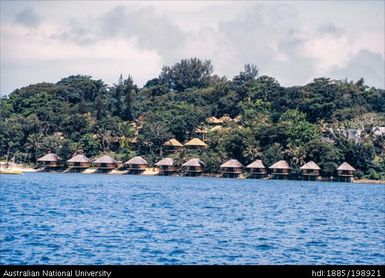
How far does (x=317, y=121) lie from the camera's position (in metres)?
110

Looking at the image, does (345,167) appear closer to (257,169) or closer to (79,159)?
(257,169)

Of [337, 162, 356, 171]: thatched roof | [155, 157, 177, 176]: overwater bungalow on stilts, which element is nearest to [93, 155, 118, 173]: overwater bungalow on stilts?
[155, 157, 177, 176]: overwater bungalow on stilts

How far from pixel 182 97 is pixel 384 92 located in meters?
38.5

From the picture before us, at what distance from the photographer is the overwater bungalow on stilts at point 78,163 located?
10250cm

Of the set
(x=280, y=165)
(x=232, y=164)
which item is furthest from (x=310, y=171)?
(x=232, y=164)

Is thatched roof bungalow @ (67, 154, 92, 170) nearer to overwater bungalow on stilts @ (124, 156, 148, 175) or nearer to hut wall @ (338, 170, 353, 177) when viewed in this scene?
overwater bungalow on stilts @ (124, 156, 148, 175)

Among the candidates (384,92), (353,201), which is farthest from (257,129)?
(353,201)

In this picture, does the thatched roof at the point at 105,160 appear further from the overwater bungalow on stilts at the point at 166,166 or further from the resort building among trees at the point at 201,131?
the resort building among trees at the point at 201,131

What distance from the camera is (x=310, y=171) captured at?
93.4 m

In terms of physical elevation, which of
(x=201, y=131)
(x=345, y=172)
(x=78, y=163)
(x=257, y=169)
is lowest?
(x=345, y=172)

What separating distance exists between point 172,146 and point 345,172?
2919 centimetres

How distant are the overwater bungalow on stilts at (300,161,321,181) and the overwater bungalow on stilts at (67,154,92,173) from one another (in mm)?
33852

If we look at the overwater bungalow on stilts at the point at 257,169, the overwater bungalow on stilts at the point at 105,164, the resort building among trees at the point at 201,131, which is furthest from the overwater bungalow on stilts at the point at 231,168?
the overwater bungalow on stilts at the point at 105,164
